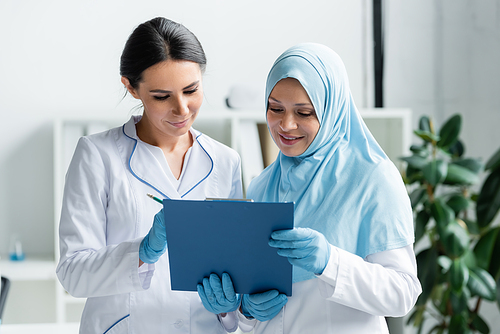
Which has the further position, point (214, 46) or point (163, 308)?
point (214, 46)

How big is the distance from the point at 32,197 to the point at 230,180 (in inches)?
68.0

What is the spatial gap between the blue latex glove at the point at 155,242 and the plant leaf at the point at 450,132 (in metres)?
1.81

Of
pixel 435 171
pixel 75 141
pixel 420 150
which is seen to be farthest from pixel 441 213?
pixel 75 141

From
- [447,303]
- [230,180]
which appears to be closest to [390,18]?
[447,303]

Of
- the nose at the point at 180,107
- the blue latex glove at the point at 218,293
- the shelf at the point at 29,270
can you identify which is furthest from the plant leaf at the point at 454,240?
the shelf at the point at 29,270

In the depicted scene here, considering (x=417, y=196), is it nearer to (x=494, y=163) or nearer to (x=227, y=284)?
(x=494, y=163)

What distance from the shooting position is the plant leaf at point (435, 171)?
2279 millimetres

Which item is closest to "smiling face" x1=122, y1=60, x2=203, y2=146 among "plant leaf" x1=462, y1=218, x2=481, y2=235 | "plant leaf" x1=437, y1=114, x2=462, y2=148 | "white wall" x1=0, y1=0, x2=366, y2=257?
"white wall" x1=0, y1=0, x2=366, y2=257

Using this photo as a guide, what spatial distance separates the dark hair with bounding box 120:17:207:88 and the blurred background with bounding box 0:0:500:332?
1204mm

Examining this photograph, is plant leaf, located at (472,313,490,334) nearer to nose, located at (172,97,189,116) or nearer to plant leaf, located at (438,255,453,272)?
plant leaf, located at (438,255,453,272)

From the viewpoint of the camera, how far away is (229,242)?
99 cm

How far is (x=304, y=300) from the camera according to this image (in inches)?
44.3

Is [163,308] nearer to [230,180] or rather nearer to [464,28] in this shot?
[230,180]

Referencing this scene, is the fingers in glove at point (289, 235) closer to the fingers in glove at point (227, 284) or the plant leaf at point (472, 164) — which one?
the fingers in glove at point (227, 284)
